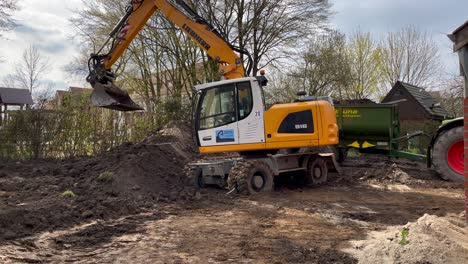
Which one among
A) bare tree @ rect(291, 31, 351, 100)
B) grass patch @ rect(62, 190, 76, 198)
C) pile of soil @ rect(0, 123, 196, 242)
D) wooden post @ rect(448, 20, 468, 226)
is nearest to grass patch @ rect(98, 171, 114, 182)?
pile of soil @ rect(0, 123, 196, 242)

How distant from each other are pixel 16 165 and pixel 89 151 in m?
2.44

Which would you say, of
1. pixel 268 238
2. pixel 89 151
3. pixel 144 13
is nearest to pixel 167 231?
pixel 268 238

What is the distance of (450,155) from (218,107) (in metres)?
5.65

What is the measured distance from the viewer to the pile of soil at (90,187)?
654 centimetres

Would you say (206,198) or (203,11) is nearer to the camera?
(206,198)

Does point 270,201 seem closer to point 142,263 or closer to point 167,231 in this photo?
point 167,231

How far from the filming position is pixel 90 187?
8.49 m

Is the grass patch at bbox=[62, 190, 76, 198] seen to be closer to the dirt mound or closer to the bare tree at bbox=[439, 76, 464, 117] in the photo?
the dirt mound

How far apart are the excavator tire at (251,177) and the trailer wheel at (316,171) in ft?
→ 5.56

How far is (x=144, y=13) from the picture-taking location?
444 inches

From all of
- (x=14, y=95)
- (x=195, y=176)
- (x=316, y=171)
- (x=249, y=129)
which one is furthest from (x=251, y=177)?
(x=14, y=95)

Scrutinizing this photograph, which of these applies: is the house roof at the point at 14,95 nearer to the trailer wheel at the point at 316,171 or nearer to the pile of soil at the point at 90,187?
the pile of soil at the point at 90,187

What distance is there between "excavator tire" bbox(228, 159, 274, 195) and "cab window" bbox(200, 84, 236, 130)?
1074mm

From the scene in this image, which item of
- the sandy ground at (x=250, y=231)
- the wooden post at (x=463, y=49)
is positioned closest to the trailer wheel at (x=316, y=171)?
the sandy ground at (x=250, y=231)
